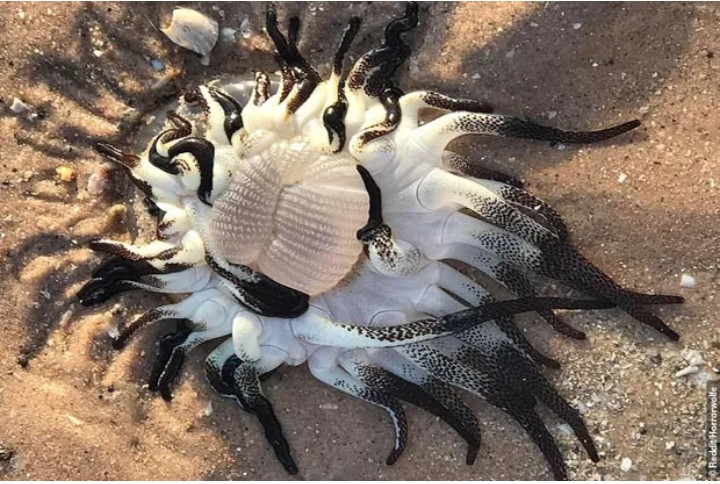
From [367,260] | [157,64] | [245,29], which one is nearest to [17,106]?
[157,64]

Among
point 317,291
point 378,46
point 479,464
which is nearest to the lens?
point 317,291

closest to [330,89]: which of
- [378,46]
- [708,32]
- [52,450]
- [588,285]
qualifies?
[378,46]

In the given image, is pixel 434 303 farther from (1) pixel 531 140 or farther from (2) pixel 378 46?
(2) pixel 378 46

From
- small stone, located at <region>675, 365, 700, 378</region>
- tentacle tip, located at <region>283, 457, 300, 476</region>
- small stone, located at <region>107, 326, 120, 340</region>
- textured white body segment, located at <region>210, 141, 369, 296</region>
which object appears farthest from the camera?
small stone, located at <region>107, 326, 120, 340</region>

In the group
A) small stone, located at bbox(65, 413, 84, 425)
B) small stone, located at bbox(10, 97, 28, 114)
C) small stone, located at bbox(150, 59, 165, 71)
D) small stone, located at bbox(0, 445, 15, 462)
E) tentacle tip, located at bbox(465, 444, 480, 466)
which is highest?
small stone, located at bbox(150, 59, 165, 71)

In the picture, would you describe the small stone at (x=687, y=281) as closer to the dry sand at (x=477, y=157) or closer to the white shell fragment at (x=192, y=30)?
the dry sand at (x=477, y=157)

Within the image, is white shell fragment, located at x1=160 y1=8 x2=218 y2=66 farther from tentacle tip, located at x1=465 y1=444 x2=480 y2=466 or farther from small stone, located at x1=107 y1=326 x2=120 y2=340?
tentacle tip, located at x1=465 y1=444 x2=480 y2=466

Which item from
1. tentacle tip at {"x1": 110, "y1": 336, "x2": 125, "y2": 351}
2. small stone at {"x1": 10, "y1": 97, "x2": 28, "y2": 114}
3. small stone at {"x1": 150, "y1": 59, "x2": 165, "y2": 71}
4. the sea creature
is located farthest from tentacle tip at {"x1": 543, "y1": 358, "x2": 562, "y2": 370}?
small stone at {"x1": 10, "y1": 97, "x2": 28, "y2": 114}
